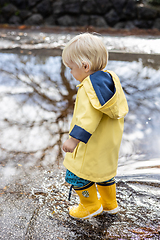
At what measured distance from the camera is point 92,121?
1.42m

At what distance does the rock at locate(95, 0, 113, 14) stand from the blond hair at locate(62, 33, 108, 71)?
11.8 meters

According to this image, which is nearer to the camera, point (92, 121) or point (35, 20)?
point (92, 121)

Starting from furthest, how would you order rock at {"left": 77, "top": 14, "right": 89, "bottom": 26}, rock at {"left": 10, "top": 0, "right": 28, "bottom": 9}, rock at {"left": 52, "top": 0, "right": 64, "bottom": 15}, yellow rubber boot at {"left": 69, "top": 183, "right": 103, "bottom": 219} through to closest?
rock at {"left": 10, "top": 0, "right": 28, "bottom": 9}, rock at {"left": 52, "top": 0, "right": 64, "bottom": 15}, rock at {"left": 77, "top": 14, "right": 89, "bottom": 26}, yellow rubber boot at {"left": 69, "top": 183, "right": 103, "bottom": 219}

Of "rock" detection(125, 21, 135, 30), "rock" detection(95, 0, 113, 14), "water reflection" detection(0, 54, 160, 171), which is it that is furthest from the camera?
"rock" detection(95, 0, 113, 14)

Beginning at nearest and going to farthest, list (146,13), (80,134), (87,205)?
(80,134) → (87,205) → (146,13)

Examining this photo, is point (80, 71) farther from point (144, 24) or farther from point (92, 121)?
point (144, 24)

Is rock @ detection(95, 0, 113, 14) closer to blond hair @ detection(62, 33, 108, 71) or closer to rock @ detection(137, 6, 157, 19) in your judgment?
rock @ detection(137, 6, 157, 19)

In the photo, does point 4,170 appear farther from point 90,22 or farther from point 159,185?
point 90,22

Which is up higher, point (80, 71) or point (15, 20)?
point (80, 71)

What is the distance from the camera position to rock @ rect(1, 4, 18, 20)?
1239 centimetres

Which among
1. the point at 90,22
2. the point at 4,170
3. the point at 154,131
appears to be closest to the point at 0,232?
the point at 4,170

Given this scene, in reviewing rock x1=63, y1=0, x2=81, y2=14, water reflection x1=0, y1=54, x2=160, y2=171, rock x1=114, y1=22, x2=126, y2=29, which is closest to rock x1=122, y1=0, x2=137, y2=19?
rock x1=114, y1=22, x2=126, y2=29

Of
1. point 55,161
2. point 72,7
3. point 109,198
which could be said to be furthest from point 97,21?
point 109,198

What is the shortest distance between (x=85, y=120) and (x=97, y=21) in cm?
1181
